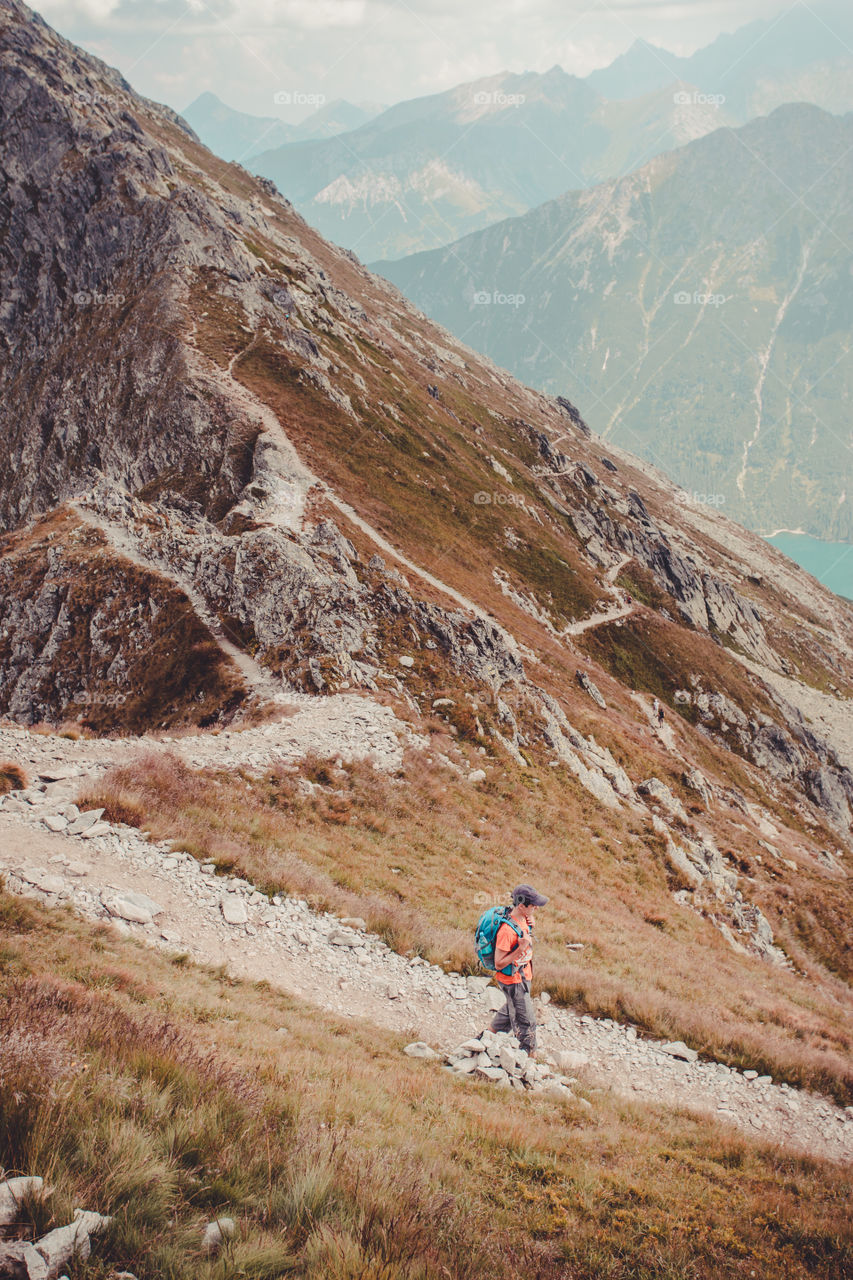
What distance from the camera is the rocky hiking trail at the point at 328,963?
11.5 m

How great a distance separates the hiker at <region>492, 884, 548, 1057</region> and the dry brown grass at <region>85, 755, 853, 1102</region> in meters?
2.19

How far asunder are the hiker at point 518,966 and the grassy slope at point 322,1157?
1642 mm

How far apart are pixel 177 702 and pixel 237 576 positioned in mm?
8424

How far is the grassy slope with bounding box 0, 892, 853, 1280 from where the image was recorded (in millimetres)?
4691

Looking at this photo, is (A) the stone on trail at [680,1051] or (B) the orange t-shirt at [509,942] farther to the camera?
(A) the stone on trail at [680,1051]

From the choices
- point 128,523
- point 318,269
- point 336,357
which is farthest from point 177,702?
point 318,269

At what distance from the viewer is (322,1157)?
5789 millimetres

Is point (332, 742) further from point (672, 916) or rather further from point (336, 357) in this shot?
point (336, 357)

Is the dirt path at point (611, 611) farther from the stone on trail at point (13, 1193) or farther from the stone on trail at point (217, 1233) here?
the stone on trail at point (13, 1193)

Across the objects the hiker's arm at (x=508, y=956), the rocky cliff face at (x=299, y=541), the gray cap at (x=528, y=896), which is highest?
the rocky cliff face at (x=299, y=541)

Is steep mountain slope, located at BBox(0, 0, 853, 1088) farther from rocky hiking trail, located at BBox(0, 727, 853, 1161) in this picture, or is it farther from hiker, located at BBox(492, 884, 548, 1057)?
hiker, located at BBox(492, 884, 548, 1057)

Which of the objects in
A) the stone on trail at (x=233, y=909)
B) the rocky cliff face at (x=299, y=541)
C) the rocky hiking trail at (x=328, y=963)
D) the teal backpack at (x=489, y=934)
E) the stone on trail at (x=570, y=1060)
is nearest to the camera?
the teal backpack at (x=489, y=934)

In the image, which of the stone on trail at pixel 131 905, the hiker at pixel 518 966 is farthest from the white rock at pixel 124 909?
the hiker at pixel 518 966

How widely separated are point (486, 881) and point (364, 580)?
24.7 m
